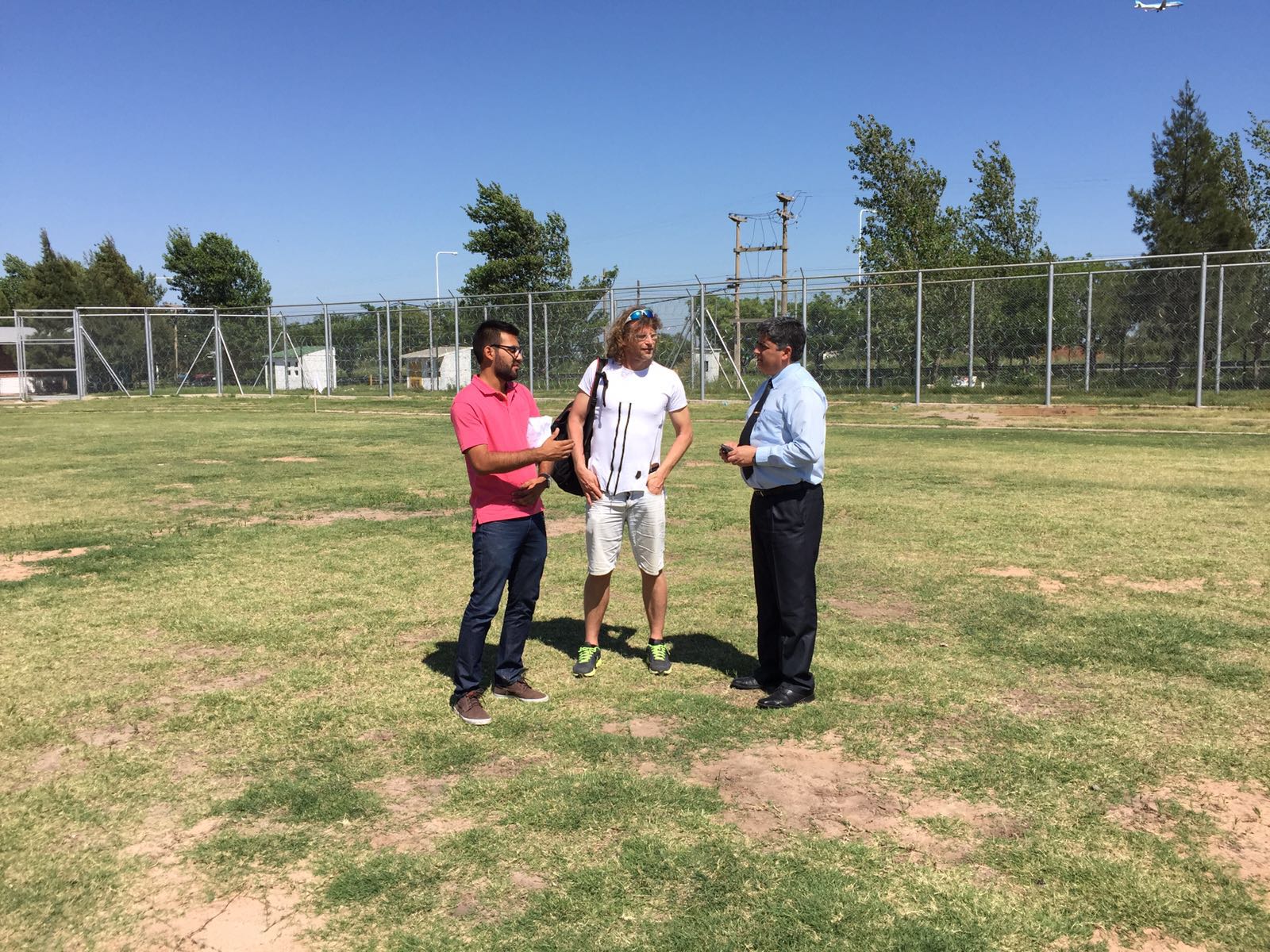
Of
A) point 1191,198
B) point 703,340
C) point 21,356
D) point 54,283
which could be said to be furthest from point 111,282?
point 1191,198

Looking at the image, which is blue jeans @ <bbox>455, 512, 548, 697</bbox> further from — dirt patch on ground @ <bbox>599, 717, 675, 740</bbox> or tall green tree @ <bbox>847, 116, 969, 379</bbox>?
tall green tree @ <bbox>847, 116, 969, 379</bbox>

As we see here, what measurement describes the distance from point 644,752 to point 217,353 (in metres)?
35.8

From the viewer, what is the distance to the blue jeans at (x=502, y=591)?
184 inches

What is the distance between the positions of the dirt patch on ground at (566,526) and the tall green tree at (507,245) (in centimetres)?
3307

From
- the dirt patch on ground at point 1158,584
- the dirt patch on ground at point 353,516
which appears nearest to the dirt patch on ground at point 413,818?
the dirt patch on ground at point 1158,584

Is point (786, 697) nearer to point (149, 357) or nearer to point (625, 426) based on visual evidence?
point (625, 426)

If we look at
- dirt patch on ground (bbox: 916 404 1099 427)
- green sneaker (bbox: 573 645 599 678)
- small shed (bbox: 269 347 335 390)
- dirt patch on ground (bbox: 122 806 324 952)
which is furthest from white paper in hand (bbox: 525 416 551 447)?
small shed (bbox: 269 347 335 390)

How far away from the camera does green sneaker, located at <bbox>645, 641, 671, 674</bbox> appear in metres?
5.32

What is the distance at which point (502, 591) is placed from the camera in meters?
4.64

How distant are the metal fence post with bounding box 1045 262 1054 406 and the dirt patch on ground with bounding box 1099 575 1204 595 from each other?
16830mm

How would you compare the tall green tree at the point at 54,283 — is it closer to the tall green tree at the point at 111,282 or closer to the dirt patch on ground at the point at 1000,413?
the tall green tree at the point at 111,282

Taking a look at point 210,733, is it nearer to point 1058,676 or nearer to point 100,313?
point 1058,676

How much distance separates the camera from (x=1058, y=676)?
514 cm

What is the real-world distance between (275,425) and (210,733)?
62.5 feet
